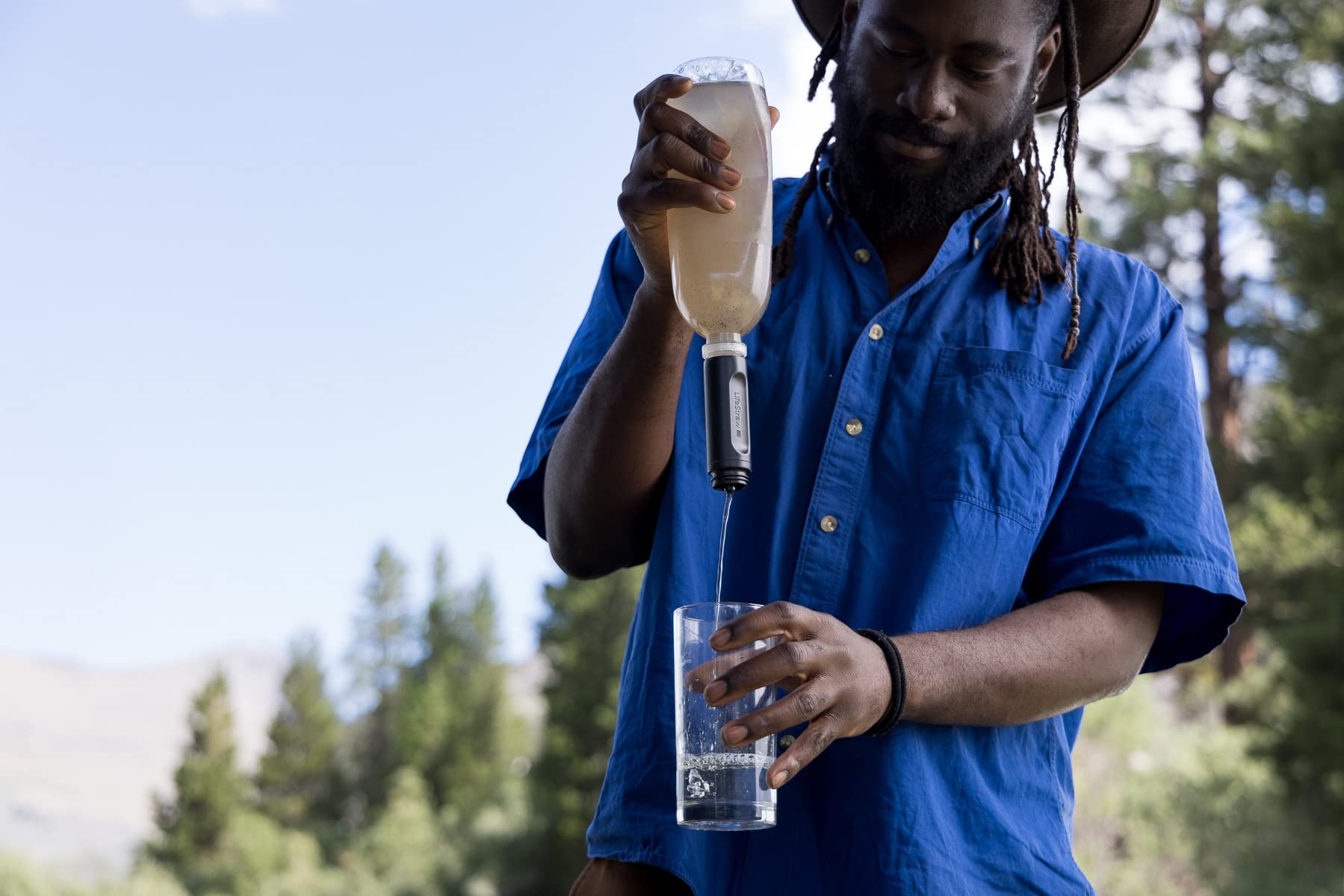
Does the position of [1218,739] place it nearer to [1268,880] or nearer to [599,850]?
[1268,880]

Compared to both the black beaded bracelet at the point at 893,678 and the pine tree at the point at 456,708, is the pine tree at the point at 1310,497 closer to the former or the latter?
the black beaded bracelet at the point at 893,678

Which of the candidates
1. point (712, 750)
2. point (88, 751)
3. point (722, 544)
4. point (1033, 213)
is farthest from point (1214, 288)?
point (88, 751)

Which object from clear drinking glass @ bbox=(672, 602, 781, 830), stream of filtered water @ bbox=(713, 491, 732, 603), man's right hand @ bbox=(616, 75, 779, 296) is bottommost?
clear drinking glass @ bbox=(672, 602, 781, 830)

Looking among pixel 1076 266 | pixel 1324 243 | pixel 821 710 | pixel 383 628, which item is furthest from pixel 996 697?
pixel 383 628

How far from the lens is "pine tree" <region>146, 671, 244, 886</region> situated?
31.8m

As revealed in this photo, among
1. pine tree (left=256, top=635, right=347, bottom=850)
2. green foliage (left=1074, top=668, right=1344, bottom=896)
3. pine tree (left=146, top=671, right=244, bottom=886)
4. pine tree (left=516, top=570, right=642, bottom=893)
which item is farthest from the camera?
pine tree (left=256, top=635, right=347, bottom=850)

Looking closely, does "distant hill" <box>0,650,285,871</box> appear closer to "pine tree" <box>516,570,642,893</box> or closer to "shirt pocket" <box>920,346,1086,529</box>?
"pine tree" <box>516,570,642,893</box>

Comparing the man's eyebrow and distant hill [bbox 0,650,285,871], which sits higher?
the man's eyebrow

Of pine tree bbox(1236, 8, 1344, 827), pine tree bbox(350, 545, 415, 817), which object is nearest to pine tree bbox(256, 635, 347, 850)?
pine tree bbox(350, 545, 415, 817)

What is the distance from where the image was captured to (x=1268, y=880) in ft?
48.3

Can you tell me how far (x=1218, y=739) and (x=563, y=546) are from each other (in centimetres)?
1860

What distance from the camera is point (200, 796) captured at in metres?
32.1

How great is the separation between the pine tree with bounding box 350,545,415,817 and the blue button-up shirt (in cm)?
3331

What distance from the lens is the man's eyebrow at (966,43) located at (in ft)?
6.89
